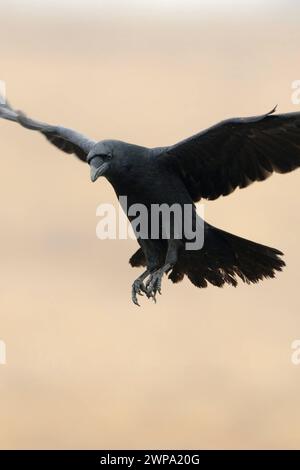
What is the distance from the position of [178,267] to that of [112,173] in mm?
1820

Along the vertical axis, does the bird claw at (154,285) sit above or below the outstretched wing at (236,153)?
below

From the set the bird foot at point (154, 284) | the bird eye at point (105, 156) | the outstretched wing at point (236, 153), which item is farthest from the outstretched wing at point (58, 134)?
the bird foot at point (154, 284)

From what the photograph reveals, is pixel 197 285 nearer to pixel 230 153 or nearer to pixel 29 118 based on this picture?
pixel 230 153

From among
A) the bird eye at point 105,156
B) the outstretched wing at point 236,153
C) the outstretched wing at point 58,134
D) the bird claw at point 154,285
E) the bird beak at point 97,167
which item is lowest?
the bird claw at point 154,285

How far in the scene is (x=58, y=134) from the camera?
23.8 metres

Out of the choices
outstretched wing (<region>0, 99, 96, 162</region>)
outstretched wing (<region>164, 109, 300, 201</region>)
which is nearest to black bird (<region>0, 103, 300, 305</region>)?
outstretched wing (<region>164, 109, 300, 201</region>)

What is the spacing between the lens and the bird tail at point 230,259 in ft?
72.5

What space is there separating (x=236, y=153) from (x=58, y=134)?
10.2 ft

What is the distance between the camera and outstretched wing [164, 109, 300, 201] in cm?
2138

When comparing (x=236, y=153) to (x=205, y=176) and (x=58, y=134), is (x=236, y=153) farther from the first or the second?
(x=58, y=134)

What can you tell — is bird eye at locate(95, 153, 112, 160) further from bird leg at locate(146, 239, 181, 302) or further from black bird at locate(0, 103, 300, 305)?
bird leg at locate(146, 239, 181, 302)

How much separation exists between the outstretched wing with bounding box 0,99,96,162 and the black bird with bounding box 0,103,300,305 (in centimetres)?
74

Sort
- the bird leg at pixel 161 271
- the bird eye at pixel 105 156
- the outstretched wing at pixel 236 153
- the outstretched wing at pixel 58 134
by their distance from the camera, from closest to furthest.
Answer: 1. the outstretched wing at pixel 236 153
2. the bird eye at pixel 105 156
3. the bird leg at pixel 161 271
4. the outstretched wing at pixel 58 134

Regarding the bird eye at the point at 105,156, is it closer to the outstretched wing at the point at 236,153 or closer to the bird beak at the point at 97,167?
the bird beak at the point at 97,167
